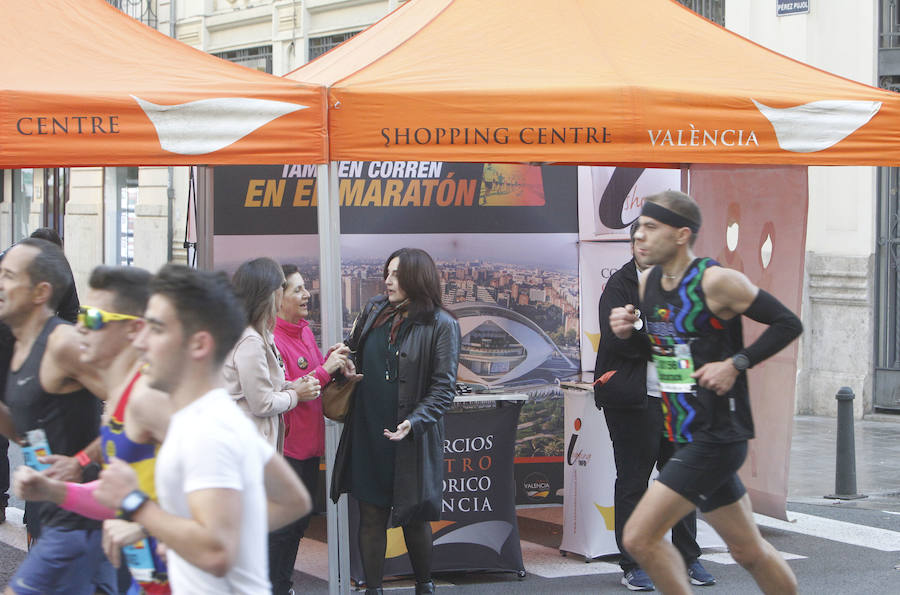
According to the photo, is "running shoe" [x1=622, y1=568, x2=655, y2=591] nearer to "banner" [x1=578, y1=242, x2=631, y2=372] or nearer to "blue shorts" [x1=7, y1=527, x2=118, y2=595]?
"banner" [x1=578, y1=242, x2=631, y2=372]

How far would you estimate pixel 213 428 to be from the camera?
2473 millimetres

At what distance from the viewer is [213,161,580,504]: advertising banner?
7.40 meters

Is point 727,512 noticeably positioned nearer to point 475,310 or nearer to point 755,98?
point 755,98

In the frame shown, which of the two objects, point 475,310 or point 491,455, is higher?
point 475,310

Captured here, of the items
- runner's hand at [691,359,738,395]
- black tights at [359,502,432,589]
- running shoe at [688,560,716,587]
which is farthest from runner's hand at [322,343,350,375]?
running shoe at [688,560,716,587]

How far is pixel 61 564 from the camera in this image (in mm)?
3576

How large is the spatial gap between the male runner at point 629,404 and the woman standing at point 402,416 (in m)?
0.85

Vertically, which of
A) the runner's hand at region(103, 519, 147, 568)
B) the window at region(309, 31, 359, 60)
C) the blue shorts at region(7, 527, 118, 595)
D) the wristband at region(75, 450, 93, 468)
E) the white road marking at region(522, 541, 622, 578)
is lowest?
the white road marking at region(522, 541, 622, 578)

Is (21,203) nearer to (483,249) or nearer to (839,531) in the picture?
(483,249)

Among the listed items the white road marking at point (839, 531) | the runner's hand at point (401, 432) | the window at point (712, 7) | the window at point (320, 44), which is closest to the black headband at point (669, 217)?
the runner's hand at point (401, 432)

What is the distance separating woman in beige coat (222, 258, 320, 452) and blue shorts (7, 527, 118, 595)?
1418 millimetres

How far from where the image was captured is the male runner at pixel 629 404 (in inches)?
225

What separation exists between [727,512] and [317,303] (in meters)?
3.95

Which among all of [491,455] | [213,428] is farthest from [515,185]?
Result: [213,428]
